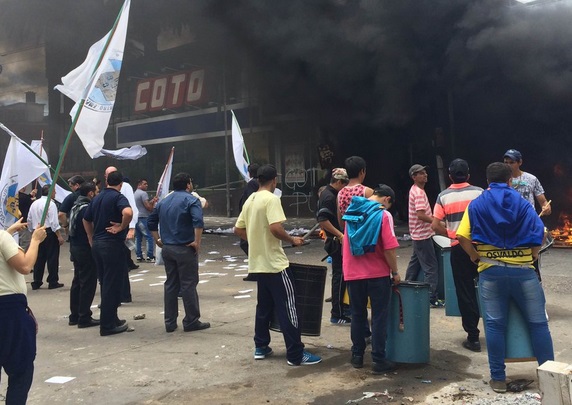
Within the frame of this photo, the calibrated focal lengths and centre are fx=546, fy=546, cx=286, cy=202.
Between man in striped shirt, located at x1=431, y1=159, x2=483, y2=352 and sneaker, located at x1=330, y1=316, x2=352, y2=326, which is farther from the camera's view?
sneaker, located at x1=330, y1=316, x2=352, y2=326

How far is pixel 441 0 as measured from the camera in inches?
538

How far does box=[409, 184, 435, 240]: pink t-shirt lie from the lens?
18.6 ft

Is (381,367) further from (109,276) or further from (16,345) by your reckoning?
(109,276)

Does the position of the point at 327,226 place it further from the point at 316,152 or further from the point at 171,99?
the point at 171,99

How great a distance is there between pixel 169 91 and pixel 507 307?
21114 millimetres

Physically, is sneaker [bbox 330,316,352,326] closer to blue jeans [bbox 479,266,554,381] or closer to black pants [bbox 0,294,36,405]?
blue jeans [bbox 479,266,554,381]

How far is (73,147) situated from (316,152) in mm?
16059

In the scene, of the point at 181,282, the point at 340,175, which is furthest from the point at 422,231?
the point at 181,282

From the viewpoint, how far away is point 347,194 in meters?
4.95

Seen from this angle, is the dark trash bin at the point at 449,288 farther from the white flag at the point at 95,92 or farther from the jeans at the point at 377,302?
the white flag at the point at 95,92

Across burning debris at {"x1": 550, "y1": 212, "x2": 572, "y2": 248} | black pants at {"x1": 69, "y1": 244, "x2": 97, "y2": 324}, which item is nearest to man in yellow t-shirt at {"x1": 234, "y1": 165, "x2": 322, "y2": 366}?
black pants at {"x1": 69, "y1": 244, "x2": 97, "y2": 324}

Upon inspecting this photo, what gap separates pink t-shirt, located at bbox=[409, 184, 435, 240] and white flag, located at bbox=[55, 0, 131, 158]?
3.20 m

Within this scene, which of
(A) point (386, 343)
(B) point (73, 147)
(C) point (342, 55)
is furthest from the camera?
(B) point (73, 147)

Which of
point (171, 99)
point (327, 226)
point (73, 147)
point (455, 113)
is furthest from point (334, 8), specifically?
point (73, 147)
